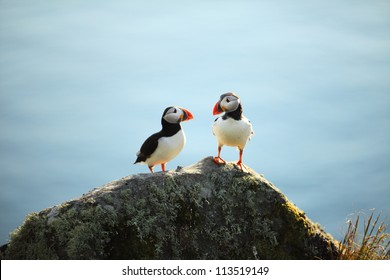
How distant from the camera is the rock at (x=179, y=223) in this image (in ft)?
26.8

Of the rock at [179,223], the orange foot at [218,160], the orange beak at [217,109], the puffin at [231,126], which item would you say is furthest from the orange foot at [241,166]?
the orange beak at [217,109]

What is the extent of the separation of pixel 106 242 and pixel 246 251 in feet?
6.58

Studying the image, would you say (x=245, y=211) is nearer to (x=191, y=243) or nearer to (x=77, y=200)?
(x=191, y=243)

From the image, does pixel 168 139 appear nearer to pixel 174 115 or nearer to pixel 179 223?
pixel 174 115

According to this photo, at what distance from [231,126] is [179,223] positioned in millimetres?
1827

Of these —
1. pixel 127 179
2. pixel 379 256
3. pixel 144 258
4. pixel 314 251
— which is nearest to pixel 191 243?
pixel 144 258

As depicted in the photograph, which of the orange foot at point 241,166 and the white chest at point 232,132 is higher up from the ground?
the white chest at point 232,132

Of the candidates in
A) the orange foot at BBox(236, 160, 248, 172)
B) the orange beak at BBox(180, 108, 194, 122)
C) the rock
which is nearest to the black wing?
the orange beak at BBox(180, 108, 194, 122)

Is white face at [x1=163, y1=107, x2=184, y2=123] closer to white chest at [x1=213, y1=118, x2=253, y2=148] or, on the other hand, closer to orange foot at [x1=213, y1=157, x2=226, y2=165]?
white chest at [x1=213, y1=118, x2=253, y2=148]

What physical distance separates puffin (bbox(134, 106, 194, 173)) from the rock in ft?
1.30

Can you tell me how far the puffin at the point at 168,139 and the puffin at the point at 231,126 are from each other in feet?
1.67

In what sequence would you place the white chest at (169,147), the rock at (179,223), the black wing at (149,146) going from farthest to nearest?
the black wing at (149,146) < the white chest at (169,147) < the rock at (179,223)

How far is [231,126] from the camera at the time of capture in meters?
9.51

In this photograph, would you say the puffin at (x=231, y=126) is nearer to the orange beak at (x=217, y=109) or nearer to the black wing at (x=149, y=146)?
the orange beak at (x=217, y=109)
